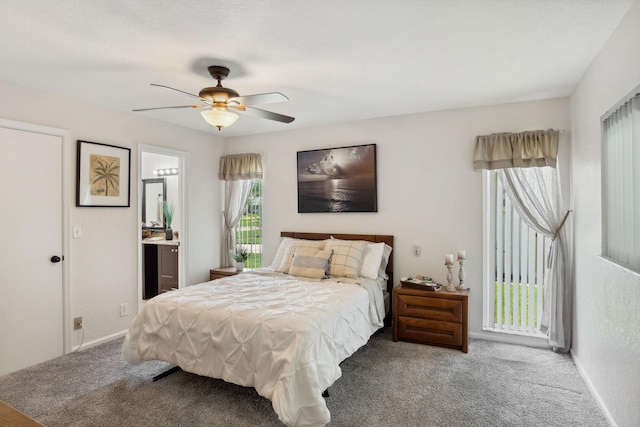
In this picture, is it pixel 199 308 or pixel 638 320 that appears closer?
pixel 638 320

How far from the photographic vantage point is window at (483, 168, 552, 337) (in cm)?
363

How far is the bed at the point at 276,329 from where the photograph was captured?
2170 millimetres

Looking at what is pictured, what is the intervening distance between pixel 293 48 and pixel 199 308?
1.98m

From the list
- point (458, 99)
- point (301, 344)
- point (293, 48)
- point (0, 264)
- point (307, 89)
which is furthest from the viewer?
point (458, 99)

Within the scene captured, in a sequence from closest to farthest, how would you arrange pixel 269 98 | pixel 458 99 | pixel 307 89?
pixel 269 98 < pixel 307 89 < pixel 458 99

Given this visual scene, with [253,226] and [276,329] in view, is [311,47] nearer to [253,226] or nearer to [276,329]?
[276,329]

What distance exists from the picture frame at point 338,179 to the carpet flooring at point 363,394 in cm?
183

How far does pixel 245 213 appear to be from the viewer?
5.23 m

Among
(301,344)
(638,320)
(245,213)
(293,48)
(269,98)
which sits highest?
(293,48)

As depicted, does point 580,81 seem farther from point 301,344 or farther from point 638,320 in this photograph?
point 301,344

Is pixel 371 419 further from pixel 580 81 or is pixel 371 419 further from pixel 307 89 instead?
pixel 580 81

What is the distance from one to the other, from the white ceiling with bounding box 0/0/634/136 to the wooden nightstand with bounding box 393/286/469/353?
1970mm

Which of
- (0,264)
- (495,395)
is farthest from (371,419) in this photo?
(0,264)

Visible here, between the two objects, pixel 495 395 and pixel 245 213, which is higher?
pixel 245 213
